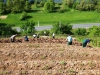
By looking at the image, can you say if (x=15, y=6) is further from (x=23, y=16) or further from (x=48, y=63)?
(x=48, y=63)

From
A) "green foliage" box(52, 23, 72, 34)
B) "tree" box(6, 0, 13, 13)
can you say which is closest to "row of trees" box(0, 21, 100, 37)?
"green foliage" box(52, 23, 72, 34)

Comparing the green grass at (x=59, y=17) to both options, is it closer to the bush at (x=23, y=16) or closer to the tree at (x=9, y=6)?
the bush at (x=23, y=16)

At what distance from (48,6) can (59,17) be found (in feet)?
14.6

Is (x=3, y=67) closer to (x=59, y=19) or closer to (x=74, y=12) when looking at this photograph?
(x=59, y=19)

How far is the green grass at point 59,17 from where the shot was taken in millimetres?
65875

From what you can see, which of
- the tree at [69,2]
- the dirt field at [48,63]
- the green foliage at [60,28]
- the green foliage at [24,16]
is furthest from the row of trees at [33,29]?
the tree at [69,2]

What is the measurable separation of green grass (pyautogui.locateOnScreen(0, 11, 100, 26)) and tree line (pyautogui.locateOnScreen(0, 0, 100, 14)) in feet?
7.35

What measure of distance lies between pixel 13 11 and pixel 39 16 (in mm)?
6956

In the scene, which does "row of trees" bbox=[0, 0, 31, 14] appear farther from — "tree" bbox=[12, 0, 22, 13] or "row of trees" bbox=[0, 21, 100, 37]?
"row of trees" bbox=[0, 21, 100, 37]

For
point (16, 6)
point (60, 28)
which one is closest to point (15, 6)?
point (16, 6)

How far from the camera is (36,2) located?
7762cm

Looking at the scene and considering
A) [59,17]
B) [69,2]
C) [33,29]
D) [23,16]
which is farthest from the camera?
[69,2]

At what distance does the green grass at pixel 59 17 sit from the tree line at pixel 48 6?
7.35 ft

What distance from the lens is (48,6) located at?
233 ft
